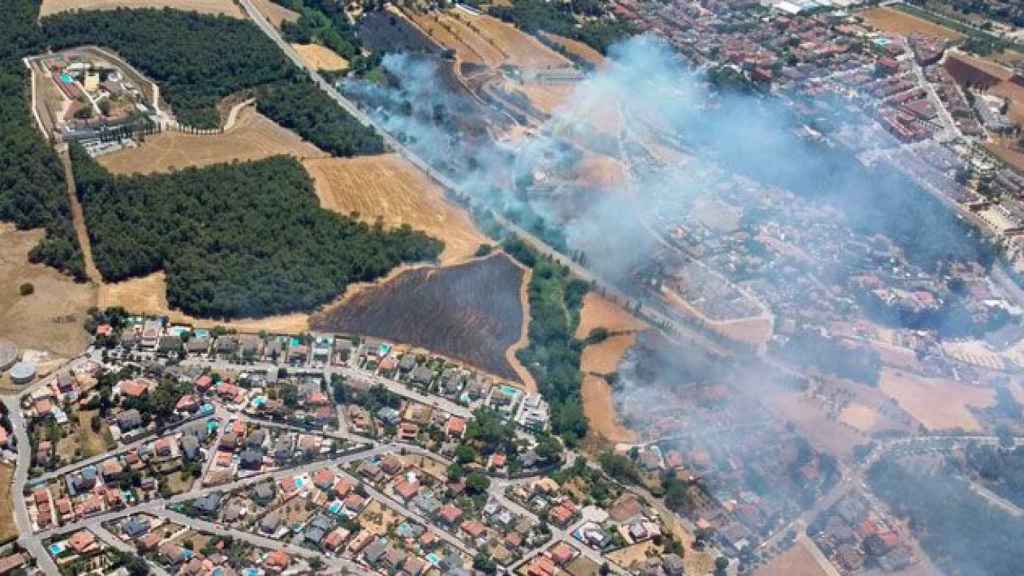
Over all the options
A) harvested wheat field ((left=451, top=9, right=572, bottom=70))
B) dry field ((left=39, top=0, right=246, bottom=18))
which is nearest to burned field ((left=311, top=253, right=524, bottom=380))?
harvested wheat field ((left=451, top=9, right=572, bottom=70))

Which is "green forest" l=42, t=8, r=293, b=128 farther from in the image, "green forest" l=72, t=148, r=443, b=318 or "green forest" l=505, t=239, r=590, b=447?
"green forest" l=505, t=239, r=590, b=447

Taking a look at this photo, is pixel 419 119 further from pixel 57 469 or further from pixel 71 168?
pixel 57 469

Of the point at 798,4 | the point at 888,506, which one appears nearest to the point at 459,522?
the point at 888,506

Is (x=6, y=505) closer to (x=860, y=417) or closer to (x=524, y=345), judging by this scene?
(x=524, y=345)

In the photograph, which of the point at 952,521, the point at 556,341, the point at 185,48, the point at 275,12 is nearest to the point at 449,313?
the point at 556,341

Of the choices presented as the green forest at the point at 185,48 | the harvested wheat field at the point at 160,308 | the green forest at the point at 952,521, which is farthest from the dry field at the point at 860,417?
the green forest at the point at 185,48

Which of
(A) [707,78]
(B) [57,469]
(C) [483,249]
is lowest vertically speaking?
(B) [57,469]
